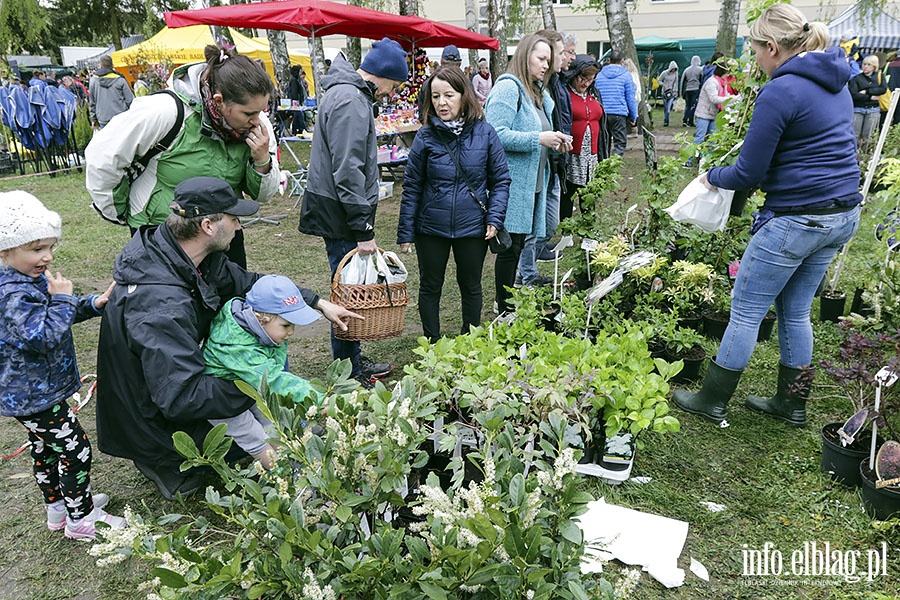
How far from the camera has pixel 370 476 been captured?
4.69ft

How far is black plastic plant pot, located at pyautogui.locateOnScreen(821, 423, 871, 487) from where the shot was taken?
260 centimetres

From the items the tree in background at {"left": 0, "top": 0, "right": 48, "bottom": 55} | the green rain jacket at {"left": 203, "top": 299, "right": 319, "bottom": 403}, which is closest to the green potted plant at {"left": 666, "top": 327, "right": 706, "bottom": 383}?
the green rain jacket at {"left": 203, "top": 299, "right": 319, "bottom": 403}

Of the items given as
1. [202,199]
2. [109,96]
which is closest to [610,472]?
[202,199]

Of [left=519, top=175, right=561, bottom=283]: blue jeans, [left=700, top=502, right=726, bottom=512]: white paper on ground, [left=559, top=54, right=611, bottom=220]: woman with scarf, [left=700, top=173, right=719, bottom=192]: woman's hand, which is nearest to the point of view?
[left=700, top=502, right=726, bottom=512]: white paper on ground

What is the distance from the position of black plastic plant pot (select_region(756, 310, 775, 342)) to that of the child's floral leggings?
3.91 meters

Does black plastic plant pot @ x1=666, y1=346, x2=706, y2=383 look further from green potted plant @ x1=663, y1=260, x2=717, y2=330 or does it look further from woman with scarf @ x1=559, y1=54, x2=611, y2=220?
woman with scarf @ x1=559, y1=54, x2=611, y2=220

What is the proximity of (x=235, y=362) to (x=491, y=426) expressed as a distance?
1256 mm

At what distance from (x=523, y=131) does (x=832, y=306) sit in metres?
2.59

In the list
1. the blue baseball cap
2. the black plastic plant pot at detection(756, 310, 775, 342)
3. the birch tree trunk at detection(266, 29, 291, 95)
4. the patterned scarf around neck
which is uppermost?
the birch tree trunk at detection(266, 29, 291, 95)

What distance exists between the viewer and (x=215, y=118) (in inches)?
102

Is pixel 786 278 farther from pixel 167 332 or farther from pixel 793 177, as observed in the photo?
pixel 167 332

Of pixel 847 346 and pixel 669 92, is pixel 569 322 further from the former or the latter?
pixel 669 92

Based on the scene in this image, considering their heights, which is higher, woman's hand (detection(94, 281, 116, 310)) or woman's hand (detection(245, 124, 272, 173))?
woman's hand (detection(245, 124, 272, 173))

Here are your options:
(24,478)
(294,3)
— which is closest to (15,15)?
(294,3)
